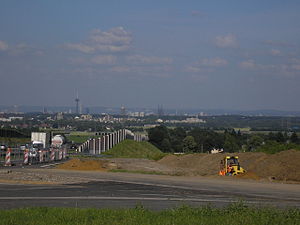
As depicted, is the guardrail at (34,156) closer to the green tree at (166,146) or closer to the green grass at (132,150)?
the green grass at (132,150)

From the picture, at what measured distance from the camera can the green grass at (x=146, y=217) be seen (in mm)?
14141

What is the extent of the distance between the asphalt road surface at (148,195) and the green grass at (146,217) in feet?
10.5

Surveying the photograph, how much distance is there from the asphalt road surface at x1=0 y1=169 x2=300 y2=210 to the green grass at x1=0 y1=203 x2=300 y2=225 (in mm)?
3196

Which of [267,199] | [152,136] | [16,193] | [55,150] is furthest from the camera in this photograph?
[152,136]

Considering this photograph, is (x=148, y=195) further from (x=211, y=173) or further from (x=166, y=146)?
(x=166, y=146)

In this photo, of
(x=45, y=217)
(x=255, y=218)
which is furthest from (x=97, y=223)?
(x=255, y=218)

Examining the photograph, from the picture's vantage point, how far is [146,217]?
15188 mm

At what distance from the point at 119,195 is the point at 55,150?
1516 inches

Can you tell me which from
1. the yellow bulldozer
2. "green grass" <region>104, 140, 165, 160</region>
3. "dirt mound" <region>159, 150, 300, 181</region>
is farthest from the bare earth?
"green grass" <region>104, 140, 165, 160</region>

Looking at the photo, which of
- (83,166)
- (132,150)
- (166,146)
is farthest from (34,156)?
(166,146)

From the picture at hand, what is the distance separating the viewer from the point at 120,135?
121m

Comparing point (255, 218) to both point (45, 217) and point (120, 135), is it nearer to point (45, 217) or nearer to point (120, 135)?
point (45, 217)

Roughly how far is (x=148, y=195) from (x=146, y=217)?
9948mm

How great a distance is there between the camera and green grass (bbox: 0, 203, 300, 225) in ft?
46.4
